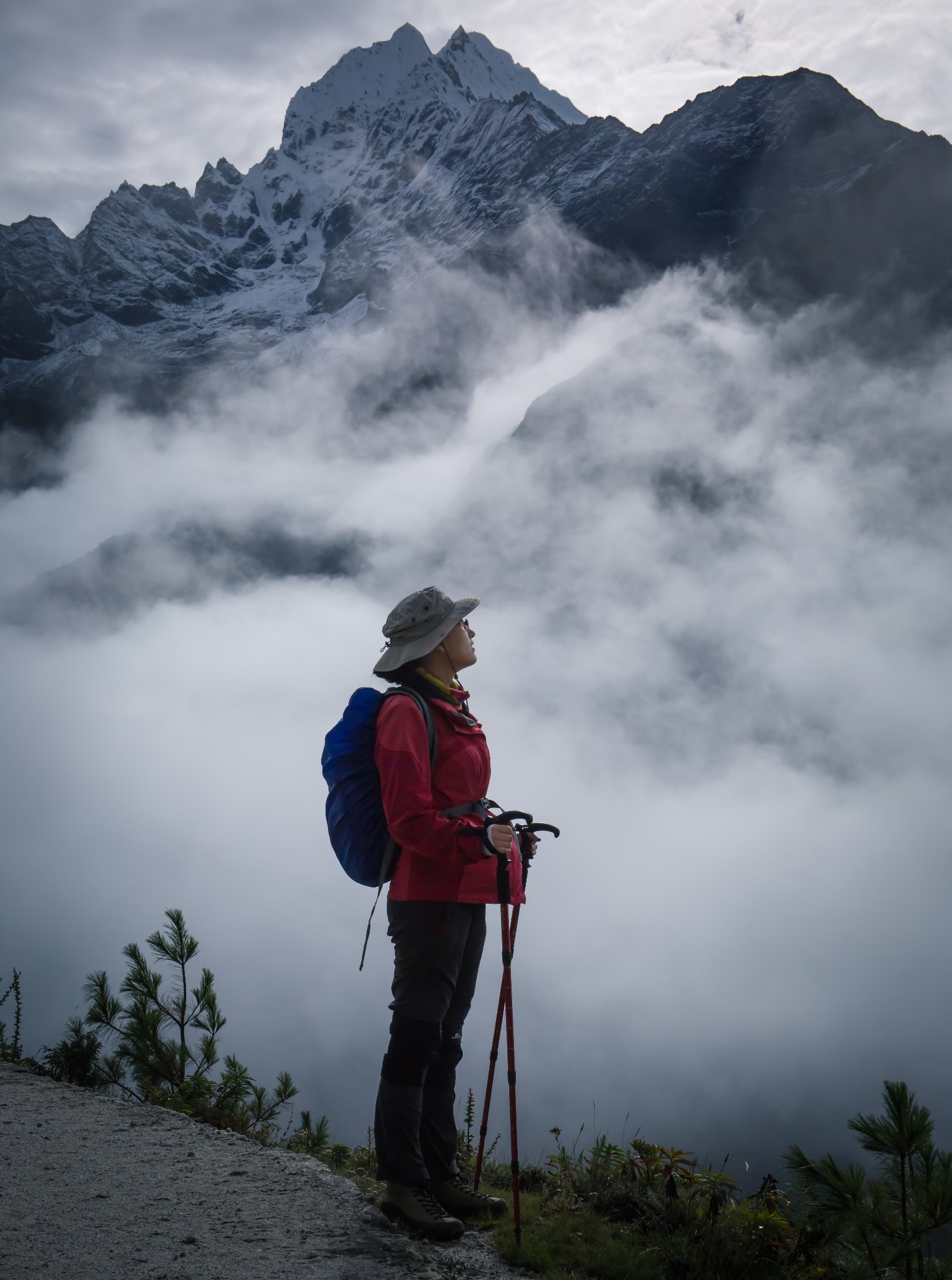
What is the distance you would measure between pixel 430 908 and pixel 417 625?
1144 millimetres

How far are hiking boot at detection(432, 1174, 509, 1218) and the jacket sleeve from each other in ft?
4.47

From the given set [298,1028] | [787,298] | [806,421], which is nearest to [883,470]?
[806,421]

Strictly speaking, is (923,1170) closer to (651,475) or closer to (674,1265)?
(674,1265)

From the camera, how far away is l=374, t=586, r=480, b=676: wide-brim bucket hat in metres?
→ 3.65

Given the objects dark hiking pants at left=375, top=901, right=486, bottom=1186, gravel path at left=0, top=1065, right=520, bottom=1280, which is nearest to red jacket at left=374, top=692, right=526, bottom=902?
dark hiking pants at left=375, top=901, right=486, bottom=1186

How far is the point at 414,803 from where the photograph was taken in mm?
3170

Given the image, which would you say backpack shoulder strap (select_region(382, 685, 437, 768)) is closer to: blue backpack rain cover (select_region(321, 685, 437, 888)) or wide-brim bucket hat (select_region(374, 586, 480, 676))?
blue backpack rain cover (select_region(321, 685, 437, 888))

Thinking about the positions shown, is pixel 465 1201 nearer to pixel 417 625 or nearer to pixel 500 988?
pixel 500 988

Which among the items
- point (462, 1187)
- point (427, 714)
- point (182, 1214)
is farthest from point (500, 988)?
point (182, 1214)

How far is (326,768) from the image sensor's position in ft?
Result: 11.2

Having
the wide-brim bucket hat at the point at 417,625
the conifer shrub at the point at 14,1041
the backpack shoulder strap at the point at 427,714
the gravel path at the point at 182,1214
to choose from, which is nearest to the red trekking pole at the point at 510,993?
the gravel path at the point at 182,1214

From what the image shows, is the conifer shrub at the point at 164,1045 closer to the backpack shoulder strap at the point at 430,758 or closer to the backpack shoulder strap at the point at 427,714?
the backpack shoulder strap at the point at 430,758

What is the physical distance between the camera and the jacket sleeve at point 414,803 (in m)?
3.17

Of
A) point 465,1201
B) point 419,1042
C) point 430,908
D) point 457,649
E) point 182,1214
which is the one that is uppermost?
point 457,649
